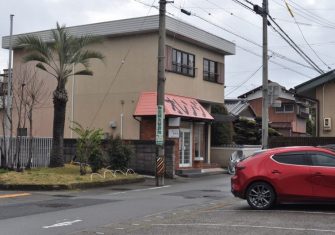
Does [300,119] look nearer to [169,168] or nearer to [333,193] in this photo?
[169,168]

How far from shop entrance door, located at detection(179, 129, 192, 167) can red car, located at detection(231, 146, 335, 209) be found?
660 inches

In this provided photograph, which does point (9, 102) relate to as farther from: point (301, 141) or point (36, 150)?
point (301, 141)

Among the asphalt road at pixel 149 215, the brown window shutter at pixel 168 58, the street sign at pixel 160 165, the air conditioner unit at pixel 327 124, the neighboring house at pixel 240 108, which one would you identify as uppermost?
the brown window shutter at pixel 168 58

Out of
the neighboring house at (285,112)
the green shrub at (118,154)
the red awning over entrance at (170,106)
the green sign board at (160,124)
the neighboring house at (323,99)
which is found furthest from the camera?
the neighboring house at (285,112)

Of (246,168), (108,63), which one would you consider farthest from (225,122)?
(246,168)

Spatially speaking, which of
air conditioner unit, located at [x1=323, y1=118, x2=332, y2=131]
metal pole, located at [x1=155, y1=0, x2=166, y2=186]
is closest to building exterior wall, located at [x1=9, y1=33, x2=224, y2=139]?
metal pole, located at [x1=155, y1=0, x2=166, y2=186]

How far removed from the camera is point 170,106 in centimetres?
2816

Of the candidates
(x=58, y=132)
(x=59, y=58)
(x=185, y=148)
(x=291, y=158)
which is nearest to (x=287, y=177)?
(x=291, y=158)

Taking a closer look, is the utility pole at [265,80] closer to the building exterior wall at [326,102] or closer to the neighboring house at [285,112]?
the building exterior wall at [326,102]

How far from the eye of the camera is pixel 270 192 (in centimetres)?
1331

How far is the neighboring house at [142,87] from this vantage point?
28.9m

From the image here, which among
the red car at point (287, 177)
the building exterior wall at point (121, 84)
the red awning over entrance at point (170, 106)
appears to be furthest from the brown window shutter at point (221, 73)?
the red car at point (287, 177)

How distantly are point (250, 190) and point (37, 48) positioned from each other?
45.3 ft

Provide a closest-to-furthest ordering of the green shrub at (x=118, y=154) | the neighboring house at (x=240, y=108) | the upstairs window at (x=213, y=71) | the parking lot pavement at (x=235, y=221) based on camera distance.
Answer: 1. the parking lot pavement at (x=235, y=221)
2. the green shrub at (x=118, y=154)
3. the upstairs window at (x=213, y=71)
4. the neighboring house at (x=240, y=108)
